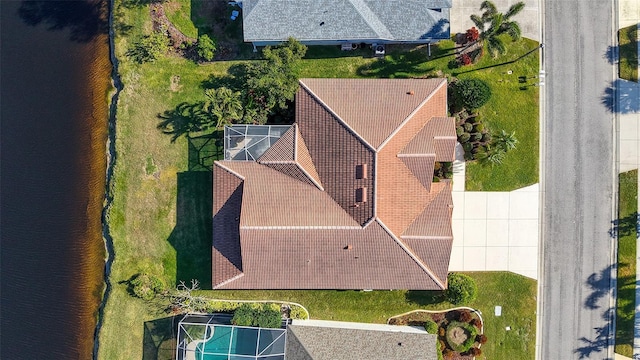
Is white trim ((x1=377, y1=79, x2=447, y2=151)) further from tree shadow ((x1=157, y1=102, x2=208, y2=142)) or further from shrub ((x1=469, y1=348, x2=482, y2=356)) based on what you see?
shrub ((x1=469, y1=348, x2=482, y2=356))

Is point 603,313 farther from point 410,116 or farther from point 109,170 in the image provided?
point 109,170

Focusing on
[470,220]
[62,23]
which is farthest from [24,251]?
[470,220]

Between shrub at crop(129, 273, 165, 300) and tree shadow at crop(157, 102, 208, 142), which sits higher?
tree shadow at crop(157, 102, 208, 142)

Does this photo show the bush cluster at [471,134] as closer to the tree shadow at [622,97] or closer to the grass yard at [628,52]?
the tree shadow at [622,97]

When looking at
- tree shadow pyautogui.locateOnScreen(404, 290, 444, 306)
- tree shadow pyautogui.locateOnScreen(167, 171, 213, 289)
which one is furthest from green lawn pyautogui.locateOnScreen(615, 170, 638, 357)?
tree shadow pyautogui.locateOnScreen(167, 171, 213, 289)

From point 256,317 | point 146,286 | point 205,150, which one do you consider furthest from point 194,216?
point 256,317

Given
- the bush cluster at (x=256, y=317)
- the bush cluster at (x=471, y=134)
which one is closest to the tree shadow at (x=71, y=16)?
the bush cluster at (x=256, y=317)
